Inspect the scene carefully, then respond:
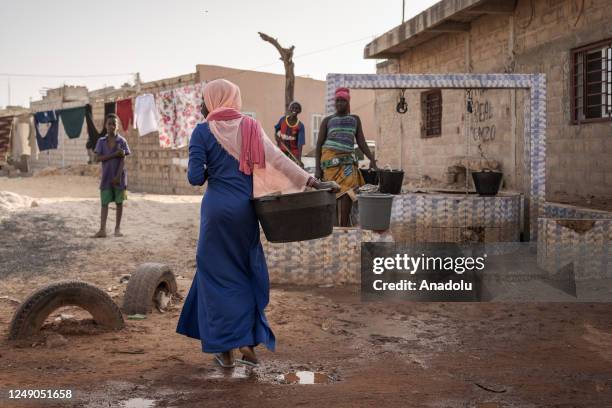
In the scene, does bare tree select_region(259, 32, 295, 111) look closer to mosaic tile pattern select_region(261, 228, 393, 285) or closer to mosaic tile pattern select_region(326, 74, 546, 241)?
mosaic tile pattern select_region(326, 74, 546, 241)

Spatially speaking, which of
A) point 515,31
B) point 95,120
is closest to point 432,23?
point 515,31

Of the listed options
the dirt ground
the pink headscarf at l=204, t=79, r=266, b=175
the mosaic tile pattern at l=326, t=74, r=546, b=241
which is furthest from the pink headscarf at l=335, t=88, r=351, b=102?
the pink headscarf at l=204, t=79, r=266, b=175

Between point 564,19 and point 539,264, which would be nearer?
point 539,264

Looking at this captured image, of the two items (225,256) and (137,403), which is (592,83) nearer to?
(225,256)

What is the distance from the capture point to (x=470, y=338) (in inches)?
Answer: 183

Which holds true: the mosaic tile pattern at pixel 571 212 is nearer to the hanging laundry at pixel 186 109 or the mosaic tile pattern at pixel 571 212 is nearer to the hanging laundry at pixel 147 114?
the hanging laundry at pixel 186 109

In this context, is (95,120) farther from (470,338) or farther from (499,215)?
(470,338)

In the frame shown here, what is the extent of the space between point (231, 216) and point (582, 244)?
4.32 m

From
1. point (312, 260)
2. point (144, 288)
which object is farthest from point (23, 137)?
point (144, 288)

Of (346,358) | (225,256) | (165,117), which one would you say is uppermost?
(165,117)

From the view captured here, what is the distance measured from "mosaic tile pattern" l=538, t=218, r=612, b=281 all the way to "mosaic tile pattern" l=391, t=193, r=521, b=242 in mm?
1426

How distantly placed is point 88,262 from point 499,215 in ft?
16.2

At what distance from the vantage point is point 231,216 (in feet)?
12.3

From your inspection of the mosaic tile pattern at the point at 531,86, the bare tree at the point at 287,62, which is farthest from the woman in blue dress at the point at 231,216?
the bare tree at the point at 287,62
